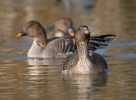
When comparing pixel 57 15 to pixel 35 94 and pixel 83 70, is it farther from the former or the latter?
pixel 35 94

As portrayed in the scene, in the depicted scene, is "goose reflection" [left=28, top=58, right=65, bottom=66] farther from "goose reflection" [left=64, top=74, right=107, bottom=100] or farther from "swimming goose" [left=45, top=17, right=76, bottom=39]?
"swimming goose" [left=45, top=17, right=76, bottom=39]

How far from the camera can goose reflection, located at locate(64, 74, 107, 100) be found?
35.1 ft

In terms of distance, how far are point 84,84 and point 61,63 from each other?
3608 millimetres

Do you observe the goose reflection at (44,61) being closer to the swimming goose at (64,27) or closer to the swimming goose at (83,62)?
the swimming goose at (83,62)

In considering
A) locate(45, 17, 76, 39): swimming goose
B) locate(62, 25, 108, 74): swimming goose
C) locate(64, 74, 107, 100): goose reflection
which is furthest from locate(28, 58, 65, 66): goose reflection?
locate(45, 17, 76, 39): swimming goose

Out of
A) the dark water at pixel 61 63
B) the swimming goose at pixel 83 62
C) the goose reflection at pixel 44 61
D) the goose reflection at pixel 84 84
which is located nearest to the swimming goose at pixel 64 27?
the dark water at pixel 61 63

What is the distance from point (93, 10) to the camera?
2836cm

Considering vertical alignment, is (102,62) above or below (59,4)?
below

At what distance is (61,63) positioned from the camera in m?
15.3

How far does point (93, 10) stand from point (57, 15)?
2.63m

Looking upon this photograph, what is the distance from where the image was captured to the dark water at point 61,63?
10922 millimetres

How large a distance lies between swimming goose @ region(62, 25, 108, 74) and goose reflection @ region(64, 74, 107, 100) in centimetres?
17

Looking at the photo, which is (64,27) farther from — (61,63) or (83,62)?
(83,62)

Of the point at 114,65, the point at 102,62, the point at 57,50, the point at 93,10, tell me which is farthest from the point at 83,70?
the point at 93,10
